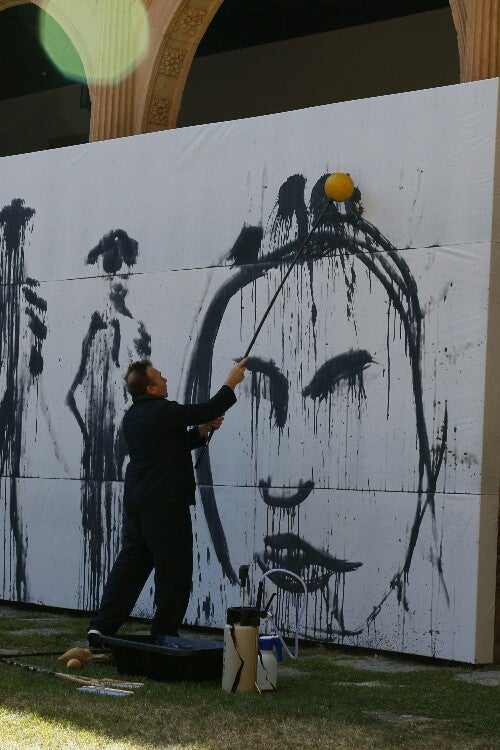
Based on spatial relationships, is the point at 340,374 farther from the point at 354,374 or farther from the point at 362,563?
the point at 362,563

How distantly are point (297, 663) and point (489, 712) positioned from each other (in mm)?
1682

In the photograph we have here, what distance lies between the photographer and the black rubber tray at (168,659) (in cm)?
691

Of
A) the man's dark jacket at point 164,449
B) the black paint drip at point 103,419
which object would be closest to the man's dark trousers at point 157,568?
the man's dark jacket at point 164,449

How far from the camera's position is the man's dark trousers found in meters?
7.55

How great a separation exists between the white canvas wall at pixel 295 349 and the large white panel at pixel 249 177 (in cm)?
1

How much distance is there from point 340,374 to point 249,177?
1.47 metres

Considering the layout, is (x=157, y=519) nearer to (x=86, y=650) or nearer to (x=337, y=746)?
(x=86, y=650)

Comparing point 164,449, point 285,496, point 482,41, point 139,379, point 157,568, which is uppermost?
point 482,41

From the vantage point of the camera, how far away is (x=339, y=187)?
8352mm

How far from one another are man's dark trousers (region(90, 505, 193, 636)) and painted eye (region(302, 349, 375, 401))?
134 cm

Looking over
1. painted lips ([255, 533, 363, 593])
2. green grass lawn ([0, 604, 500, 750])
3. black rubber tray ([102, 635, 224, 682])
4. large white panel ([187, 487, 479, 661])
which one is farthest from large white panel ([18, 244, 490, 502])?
black rubber tray ([102, 635, 224, 682])

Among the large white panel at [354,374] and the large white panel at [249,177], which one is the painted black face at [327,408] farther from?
the large white panel at [249,177]

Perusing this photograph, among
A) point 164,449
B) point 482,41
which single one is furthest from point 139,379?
point 482,41

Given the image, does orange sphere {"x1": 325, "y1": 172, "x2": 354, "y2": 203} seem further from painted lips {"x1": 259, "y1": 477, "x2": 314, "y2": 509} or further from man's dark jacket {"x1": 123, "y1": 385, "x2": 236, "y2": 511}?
painted lips {"x1": 259, "y1": 477, "x2": 314, "y2": 509}
